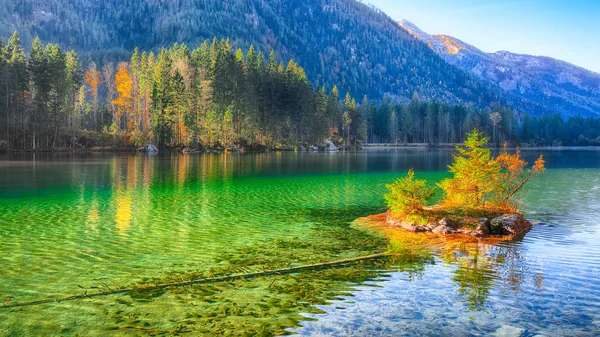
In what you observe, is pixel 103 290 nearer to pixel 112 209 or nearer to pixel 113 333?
pixel 113 333

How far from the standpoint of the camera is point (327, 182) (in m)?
45.6

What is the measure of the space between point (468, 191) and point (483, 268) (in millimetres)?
10293

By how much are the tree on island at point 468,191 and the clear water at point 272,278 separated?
244 cm

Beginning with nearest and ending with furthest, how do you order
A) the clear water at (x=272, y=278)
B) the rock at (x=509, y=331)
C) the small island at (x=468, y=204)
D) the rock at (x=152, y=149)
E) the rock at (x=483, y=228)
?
the rock at (x=509, y=331) < the clear water at (x=272, y=278) < the rock at (x=483, y=228) < the small island at (x=468, y=204) < the rock at (x=152, y=149)

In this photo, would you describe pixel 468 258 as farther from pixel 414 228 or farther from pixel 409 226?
pixel 409 226

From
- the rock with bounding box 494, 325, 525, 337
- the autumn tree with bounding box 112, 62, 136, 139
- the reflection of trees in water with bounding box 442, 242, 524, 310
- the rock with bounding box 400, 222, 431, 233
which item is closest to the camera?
the rock with bounding box 494, 325, 525, 337

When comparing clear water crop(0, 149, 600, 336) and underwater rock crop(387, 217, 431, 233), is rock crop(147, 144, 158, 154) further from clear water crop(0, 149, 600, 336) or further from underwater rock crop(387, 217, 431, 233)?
underwater rock crop(387, 217, 431, 233)

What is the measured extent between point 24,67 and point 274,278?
95.1 meters

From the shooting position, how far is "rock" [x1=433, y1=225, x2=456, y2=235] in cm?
2134

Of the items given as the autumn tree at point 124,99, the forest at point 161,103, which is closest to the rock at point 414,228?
the forest at point 161,103

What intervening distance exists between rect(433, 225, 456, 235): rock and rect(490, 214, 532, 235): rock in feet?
5.76

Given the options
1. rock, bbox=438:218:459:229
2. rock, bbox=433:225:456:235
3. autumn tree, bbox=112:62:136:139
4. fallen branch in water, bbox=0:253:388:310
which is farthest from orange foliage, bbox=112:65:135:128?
fallen branch in water, bbox=0:253:388:310

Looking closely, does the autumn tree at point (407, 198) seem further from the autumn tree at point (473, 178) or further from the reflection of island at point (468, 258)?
the autumn tree at point (473, 178)

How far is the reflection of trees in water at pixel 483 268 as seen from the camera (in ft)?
42.8
